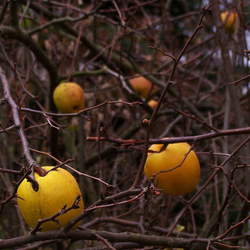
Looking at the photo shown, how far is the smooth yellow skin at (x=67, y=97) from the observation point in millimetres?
Answer: 2721

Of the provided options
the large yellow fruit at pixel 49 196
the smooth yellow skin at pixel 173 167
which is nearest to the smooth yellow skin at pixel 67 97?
the smooth yellow skin at pixel 173 167

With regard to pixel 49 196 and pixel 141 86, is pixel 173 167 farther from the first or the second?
pixel 141 86

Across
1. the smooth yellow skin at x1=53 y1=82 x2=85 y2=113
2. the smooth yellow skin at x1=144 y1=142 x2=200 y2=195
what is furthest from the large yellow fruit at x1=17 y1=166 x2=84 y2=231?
the smooth yellow skin at x1=53 y1=82 x2=85 y2=113

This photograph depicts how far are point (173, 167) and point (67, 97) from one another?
3.76ft

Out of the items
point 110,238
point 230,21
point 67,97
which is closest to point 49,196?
point 110,238

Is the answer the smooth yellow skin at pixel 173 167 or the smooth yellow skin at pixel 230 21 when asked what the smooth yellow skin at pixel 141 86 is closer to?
the smooth yellow skin at pixel 230 21

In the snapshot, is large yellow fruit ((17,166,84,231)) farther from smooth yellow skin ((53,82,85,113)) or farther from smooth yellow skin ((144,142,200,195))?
smooth yellow skin ((53,82,85,113))

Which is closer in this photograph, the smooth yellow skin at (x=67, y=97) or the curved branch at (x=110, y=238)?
the curved branch at (x=110, y=238)

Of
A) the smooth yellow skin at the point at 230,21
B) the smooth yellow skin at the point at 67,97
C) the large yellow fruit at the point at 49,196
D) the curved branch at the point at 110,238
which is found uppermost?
the smooth yellow skin at the point at 230,21

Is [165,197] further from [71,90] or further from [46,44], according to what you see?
[46,44]

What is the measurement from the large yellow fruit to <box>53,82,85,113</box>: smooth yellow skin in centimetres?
130

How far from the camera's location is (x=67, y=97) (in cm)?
271

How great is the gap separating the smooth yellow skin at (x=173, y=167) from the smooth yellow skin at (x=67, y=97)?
1072 mm

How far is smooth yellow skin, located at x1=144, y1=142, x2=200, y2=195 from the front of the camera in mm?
1700
